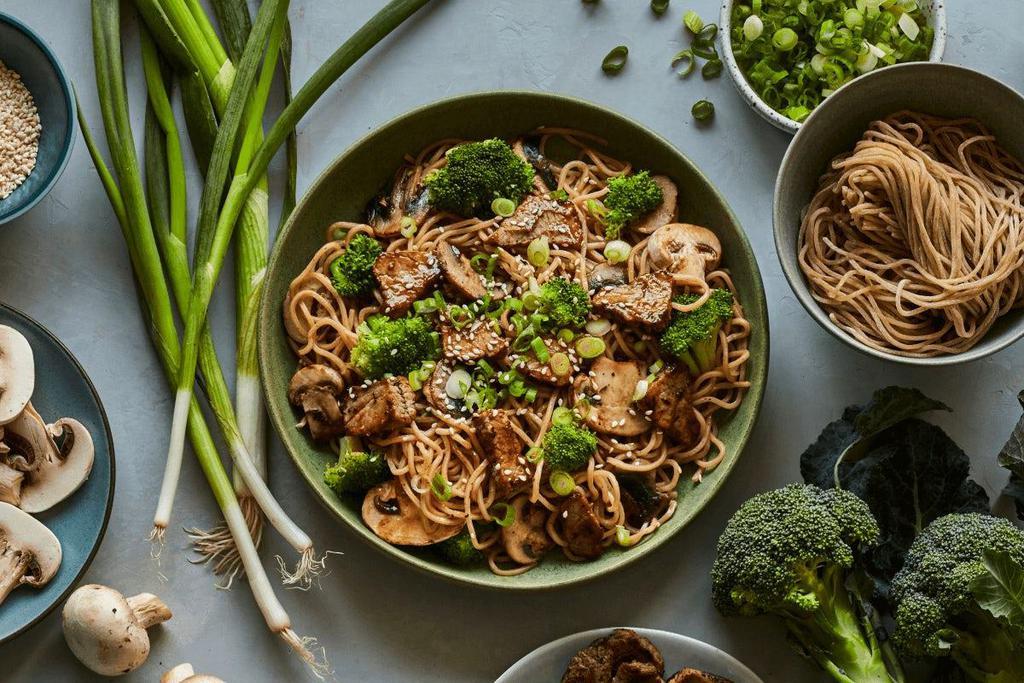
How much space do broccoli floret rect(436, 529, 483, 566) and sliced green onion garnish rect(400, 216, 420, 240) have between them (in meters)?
1.08

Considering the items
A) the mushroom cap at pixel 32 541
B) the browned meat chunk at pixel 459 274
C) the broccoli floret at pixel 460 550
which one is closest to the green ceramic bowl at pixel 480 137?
the broccoli floret at pixel 460 550

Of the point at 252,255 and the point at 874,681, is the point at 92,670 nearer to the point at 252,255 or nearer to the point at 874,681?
the point at 252,255

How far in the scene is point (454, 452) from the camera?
→ 3.81 m

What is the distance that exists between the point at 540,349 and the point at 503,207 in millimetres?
544

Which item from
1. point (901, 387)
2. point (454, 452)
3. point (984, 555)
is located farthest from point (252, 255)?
point (984, 555)

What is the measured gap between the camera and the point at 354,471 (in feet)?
12.3

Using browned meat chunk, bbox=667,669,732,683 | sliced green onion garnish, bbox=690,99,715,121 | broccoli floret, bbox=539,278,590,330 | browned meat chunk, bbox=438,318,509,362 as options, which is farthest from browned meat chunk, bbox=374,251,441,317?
browned meat chunk, bbox=667,669,732,683

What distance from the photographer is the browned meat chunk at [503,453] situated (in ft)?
12.1

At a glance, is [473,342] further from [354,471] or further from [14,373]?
[14,373]

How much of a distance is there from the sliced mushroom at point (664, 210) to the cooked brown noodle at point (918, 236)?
47cm

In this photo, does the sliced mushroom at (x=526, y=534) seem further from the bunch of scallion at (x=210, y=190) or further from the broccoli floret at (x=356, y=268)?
the broccoli floret at (x=356, y=268)

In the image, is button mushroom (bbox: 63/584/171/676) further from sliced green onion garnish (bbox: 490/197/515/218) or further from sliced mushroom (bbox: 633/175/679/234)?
sliced mushroom (bbox: 633/175/679/234)

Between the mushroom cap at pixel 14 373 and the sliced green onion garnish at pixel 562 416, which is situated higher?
the mushroom cap at pixel 14 373

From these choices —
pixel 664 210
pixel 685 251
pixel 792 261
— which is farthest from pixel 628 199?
pixel 792 261
